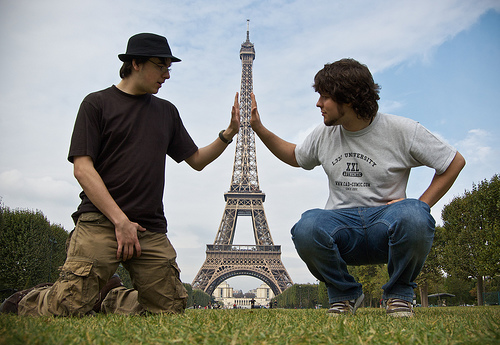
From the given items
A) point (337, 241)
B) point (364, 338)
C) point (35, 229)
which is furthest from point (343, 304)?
point (35, 229)

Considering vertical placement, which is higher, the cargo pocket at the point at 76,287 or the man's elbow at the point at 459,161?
the man's elbow at the point at 459,161

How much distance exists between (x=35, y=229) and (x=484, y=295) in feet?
84.4

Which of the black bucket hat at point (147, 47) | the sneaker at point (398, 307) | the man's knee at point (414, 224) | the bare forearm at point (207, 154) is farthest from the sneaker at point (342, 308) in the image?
the black bucket hat at point (147, 47)

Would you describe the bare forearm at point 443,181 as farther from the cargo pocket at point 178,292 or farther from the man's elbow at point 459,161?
the cargo pocket at point 178,292

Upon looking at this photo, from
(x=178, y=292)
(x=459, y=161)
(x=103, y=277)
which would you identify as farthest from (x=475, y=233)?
(x=103, y=277)

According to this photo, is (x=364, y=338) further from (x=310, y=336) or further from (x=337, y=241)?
(x=337, y=241)

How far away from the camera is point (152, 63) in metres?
3.86

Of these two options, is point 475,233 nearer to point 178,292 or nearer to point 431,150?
point 431,150

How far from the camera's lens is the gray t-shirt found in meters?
3.50

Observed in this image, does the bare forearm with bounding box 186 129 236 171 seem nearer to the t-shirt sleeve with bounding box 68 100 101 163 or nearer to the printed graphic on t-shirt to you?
the t-shirt sleeve with bounding box 68 100 101 163

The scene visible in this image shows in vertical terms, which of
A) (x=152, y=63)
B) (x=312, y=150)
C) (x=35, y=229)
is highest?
(x=35, y=229)

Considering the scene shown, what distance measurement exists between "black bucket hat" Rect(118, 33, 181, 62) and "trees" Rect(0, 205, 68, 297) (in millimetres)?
21356

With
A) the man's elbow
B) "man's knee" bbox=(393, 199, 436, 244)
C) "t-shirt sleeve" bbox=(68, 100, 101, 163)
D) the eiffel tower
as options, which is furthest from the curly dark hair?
the eiffel tower

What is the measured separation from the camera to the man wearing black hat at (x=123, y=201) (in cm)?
339
